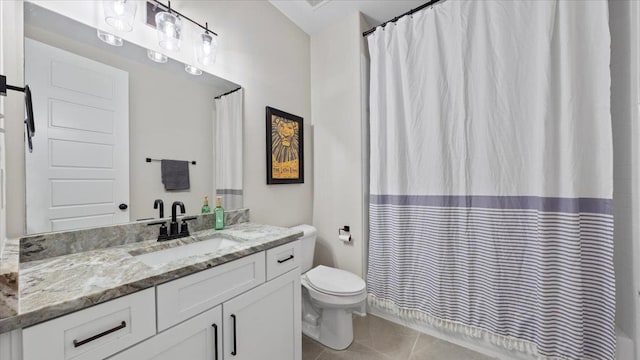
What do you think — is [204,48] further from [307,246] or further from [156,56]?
[307,246]

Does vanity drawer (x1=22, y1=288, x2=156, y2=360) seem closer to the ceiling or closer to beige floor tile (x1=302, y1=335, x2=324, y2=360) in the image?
beige floor tile (x1=302, y1=335, x2=324, y2=360)

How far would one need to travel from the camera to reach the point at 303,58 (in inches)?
87.0

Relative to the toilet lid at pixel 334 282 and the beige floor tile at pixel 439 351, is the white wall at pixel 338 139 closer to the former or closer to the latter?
the toilet lid at pixel 334 282

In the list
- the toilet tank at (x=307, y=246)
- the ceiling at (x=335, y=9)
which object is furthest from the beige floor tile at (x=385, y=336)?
the ceiling at (x=335, y=9)

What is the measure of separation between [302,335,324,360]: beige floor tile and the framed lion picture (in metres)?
1.18

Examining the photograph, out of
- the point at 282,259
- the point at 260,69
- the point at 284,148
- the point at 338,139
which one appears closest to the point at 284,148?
the point at 284,148

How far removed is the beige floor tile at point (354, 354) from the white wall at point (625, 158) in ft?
4.20

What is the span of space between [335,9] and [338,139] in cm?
105

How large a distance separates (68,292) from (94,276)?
11 cm

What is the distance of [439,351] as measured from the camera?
5.26 ft

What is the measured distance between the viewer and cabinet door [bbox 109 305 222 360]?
2.36 ft

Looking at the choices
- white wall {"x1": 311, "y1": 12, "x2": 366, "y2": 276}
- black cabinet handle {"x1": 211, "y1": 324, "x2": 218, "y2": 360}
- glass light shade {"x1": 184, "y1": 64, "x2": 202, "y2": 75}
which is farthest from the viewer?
white wall {"x1": 311, "y1": 12, "x2": 366, "y2": 276}

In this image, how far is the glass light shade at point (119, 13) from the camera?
1.07 metres

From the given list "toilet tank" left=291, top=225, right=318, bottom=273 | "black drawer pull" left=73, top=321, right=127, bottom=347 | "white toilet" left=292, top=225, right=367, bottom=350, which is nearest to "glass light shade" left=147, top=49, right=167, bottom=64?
"black drawer pull" left=73, top=321, right=127, bottom=347
